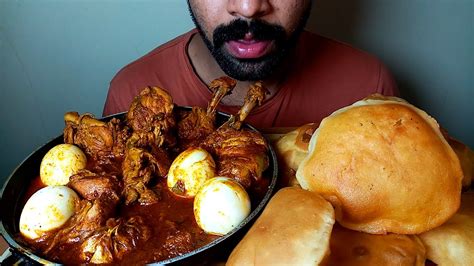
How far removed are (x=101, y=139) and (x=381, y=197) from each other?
672 mm

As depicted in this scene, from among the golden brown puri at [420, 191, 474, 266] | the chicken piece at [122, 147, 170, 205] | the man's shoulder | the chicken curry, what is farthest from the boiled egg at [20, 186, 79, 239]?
the man's shoulder

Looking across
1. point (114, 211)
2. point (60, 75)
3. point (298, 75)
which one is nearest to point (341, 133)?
point (114, 211)

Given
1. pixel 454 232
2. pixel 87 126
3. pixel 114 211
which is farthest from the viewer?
pixel 87 126

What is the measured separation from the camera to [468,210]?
3.06 feet

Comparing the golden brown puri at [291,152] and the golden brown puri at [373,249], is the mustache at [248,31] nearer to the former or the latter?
the golden brown puri at [291,152]

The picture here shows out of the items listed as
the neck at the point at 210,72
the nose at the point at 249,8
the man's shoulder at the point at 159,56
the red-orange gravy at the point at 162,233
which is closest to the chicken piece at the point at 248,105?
the red-orange gravy at the point at 162,233

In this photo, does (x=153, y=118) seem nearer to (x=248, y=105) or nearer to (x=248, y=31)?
(x=248, y=105)

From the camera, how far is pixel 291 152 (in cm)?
113

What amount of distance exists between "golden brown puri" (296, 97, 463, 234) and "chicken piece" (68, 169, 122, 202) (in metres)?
0.42

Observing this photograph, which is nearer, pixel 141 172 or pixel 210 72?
pixel 141 172

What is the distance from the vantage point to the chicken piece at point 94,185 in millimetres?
1012

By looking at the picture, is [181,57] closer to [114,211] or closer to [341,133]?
[114,211]

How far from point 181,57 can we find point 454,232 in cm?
129

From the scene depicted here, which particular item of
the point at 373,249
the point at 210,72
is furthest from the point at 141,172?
the point at 210,72
